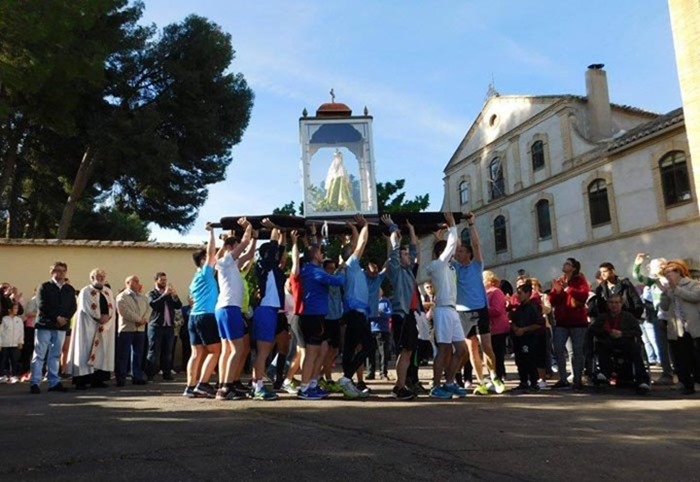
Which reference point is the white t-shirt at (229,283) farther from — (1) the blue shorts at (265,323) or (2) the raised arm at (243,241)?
(1) the blue shorts at (265,323)

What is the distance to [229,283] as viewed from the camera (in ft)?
22.6

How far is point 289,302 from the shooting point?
925cm

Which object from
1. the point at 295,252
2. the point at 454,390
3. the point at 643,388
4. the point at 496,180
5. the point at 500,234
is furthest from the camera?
the point at 496,180

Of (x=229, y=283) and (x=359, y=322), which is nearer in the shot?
(x=229, y=283)

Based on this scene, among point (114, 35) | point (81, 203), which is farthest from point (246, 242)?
point (81, 203)

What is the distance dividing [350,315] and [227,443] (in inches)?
122

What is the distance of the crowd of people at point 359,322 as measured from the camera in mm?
7086

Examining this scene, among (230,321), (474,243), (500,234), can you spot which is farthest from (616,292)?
(500,234)

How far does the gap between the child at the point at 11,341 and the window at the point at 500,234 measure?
26661 millimetres

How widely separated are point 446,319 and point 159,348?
607cm

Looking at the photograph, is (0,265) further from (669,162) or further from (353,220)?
(669,162)

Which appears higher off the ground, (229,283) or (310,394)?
(229,283)

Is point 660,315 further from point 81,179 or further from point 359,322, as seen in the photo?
point 81,179

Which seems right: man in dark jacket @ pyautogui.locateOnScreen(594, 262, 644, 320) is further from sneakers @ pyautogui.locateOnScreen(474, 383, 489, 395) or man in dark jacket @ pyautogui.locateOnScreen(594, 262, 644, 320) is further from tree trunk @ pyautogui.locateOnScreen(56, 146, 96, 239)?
tree trunk @ pyautogui.locateOnScreen(56, 146, 96, 239)
